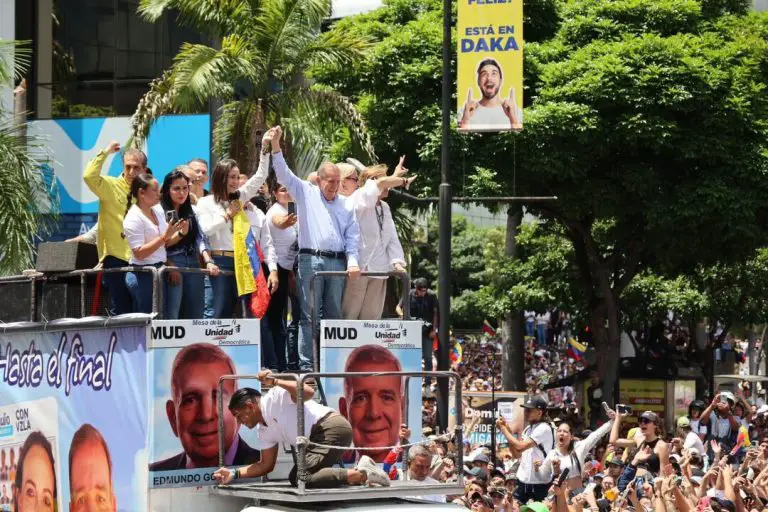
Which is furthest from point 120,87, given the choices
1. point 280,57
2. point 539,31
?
point 280,57

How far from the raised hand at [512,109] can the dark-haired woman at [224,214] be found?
1007 cm

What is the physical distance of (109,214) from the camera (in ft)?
33.5

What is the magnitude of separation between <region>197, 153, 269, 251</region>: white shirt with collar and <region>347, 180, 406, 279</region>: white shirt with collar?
78 centimetres

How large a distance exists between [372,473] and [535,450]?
4.89 metres

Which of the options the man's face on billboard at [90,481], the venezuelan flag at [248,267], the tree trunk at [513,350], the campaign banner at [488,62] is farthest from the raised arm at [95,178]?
the tree trunk at [513,350]

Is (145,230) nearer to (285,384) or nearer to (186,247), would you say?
(186,247)

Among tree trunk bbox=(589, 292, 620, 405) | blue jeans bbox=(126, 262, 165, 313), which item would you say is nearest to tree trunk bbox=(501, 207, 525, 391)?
tree trunk bbox=(589, 292, 620, 405)

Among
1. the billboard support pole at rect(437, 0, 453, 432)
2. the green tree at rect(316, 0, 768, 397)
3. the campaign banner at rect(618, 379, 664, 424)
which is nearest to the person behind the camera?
the billboard support pole at rect(437, 0, 453, 432)

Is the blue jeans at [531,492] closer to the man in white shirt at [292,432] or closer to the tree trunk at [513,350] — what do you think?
the man in white shirt at [292,432]

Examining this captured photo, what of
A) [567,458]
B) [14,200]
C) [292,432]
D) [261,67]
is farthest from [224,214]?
[261,67]

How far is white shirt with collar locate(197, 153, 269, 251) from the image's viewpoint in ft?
33.4

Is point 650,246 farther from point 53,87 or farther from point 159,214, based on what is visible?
point 159,214

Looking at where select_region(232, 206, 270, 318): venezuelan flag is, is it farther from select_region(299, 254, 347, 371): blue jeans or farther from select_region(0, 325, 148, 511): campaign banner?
select_region(0, 325, 148, 511): campaign banner

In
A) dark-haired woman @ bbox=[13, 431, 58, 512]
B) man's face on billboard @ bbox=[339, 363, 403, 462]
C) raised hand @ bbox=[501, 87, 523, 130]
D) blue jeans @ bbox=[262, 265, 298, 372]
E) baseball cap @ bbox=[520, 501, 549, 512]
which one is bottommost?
baseball cap @ bbox=[520, 501, 549, 512]
